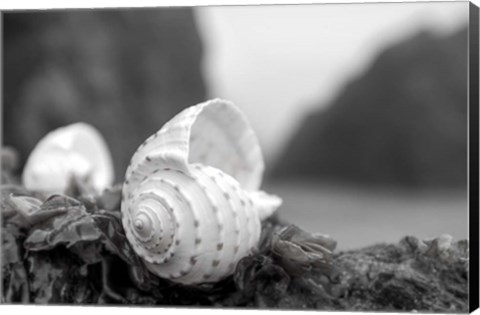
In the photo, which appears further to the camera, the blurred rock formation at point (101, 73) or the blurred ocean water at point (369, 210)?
the blurred ocean water at point (369, 210)

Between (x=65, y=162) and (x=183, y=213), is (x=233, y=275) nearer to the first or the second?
(x=183, y=213)

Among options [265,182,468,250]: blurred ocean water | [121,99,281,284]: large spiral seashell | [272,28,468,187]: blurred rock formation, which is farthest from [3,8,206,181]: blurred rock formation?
[121,99,281,284]: large spiral seashell

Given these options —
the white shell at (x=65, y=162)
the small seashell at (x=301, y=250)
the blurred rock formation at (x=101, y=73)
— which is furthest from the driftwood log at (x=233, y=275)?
the blurred rock formation at (x=101, y=73)

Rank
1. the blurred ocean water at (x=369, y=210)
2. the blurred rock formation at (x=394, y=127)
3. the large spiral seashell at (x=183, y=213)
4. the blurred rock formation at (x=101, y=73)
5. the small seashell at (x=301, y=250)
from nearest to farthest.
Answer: the large spiral seashell at (x=183, y=213), the small seashell at (x=301, y=250), the blurred rock formation at (x=101, y=73), the blurred ocean water at (x=369, y=210), the blurred rock formation at (x=394, y=127)

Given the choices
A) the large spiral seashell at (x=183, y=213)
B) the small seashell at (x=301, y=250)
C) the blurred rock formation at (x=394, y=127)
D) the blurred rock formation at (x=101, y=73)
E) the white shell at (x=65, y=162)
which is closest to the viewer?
the large spiral seashell at (x=183, y=213)

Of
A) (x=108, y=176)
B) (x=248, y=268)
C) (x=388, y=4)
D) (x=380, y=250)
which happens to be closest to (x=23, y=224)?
(x=248, y=268)

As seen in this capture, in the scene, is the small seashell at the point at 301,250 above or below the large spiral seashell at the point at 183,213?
below

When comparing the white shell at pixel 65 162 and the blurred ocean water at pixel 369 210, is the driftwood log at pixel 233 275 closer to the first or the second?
the white shell at pixel 65 162

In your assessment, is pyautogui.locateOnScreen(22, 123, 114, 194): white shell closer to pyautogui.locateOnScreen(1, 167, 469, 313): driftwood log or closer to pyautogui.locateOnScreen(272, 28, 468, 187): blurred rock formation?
pyautogui.locateOnScreen(1, 167, 469, 313): driftwood log

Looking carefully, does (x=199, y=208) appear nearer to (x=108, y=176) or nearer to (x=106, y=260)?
(x=106, y=260)
